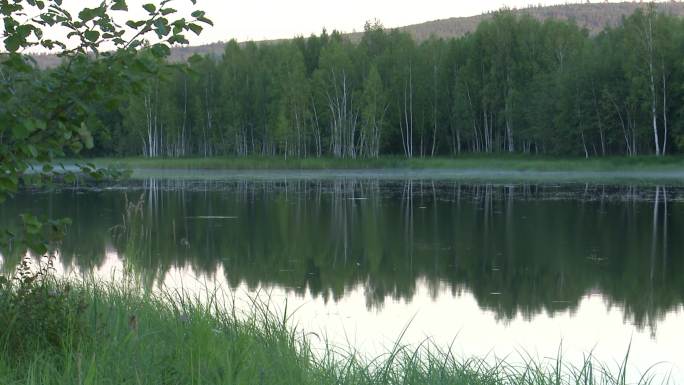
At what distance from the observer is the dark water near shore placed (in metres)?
7.75

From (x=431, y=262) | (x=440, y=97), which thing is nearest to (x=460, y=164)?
(x=440, y=97)

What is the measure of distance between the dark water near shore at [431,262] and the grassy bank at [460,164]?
17.4 metres

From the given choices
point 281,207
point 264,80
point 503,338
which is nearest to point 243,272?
point 503,338

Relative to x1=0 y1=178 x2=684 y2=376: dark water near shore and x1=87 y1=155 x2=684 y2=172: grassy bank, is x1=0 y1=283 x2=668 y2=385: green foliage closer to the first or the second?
x1=0 y1=178 x2=684 y2=376: dark water near shore

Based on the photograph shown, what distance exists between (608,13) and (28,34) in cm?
19493

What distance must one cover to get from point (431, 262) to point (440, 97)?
1818 inches

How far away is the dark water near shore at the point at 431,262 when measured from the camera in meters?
7.75

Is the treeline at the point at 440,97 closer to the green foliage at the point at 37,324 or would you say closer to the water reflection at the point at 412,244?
the water reflection at the point at 412,244

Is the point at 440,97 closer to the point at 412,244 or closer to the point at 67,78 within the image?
the point at 412,244

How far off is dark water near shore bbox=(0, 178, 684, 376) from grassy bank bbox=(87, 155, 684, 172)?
17401mm

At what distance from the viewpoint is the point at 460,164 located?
48.7 m

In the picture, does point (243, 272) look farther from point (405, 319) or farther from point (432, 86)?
point (432, 86)

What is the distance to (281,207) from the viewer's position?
2222 cm

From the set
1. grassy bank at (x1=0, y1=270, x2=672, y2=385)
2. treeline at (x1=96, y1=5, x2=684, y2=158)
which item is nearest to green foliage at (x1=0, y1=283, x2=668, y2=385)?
grassy bank at (x1=0, y1=270, x2=672, y2=385)
